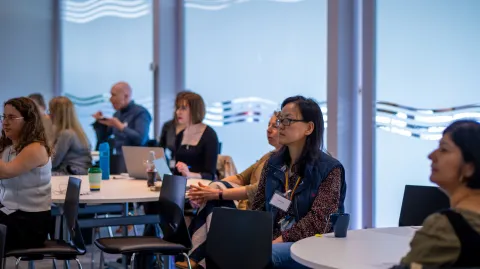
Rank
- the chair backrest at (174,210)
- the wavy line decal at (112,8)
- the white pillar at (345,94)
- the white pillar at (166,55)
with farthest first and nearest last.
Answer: the white pillar at (166,55) < the wavy line decal at (112,8) < the white pillar at (345,94) < the chair backrest at (174,210)

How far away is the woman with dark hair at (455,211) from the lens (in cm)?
214

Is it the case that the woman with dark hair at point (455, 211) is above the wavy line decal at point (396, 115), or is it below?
below

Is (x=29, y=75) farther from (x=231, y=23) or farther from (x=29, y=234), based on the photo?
(x=29, y=234)

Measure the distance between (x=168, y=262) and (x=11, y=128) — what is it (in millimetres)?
1334

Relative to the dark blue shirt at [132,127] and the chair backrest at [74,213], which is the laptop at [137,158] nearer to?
the chair backrest at [74,213]

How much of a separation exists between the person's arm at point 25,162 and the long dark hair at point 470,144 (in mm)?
2876

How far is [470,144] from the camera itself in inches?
89.4


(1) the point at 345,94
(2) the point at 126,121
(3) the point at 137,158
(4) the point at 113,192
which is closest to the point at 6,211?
(4) the point at 113,192

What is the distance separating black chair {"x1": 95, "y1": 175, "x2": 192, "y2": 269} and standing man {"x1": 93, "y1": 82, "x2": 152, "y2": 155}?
117 inches

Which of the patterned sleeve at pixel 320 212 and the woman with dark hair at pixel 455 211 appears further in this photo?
the patterned sleeve at pixel 320 212

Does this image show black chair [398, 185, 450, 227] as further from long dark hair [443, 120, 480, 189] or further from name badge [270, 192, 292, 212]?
long dark hair [443, 120, 480, 189]

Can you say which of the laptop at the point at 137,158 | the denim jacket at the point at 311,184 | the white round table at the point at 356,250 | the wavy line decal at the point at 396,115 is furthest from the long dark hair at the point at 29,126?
the wavy line decal at the point at 396,115

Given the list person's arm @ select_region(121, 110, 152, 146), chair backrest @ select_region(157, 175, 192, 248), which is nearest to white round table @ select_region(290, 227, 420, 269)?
chair backrest @ select_region(157, 175, 192, 248)

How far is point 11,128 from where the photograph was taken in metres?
4.59
